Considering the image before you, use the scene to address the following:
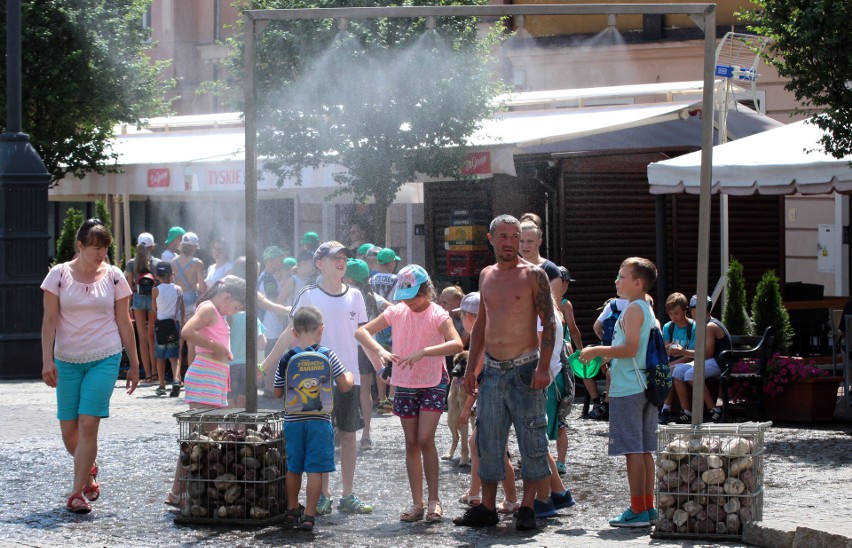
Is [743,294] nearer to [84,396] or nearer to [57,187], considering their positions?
[84,396]

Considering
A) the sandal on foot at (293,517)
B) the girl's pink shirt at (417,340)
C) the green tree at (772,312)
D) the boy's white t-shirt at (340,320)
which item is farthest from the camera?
the green tree at (772,312)

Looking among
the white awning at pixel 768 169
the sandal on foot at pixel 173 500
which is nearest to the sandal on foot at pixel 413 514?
the sandal on foot at pixel 173 500

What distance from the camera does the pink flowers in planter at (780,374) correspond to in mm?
12133

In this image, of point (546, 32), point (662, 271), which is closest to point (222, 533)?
point (662, 271)

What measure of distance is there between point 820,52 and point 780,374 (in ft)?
9.58

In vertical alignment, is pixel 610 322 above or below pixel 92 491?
above

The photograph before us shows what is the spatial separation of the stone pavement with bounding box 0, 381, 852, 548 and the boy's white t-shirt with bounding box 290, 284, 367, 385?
35.5 inches

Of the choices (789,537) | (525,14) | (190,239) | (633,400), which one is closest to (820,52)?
(525,14)

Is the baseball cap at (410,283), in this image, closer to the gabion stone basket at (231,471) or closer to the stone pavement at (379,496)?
the gabion stone basket at (231,471)

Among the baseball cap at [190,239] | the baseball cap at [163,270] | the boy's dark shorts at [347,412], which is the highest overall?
the baseball cap at [190,239]

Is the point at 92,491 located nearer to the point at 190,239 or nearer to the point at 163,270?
the point at 163,270

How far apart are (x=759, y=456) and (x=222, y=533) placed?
2.90 m

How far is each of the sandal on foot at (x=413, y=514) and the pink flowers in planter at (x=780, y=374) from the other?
5.29 meters

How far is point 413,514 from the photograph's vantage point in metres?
7.82
